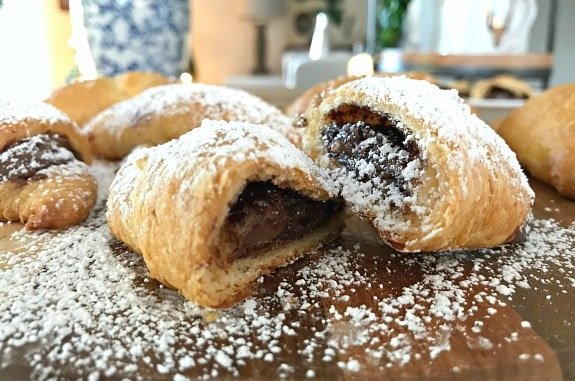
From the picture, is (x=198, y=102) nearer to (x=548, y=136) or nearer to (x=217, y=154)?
(x=217, y=154)

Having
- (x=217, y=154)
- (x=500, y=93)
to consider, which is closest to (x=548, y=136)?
(x=217, y=154)

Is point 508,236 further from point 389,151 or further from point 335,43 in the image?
point 335,43

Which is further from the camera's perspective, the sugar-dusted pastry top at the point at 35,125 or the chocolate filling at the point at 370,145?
the sugar-dusted pastry top at the point at 35,125

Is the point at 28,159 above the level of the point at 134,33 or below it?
below

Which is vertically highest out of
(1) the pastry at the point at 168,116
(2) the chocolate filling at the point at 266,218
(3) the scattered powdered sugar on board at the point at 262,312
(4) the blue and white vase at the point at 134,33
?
(4) the blue and white vase at the point at 134,33


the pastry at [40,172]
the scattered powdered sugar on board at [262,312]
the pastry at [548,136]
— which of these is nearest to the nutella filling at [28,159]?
the pastry at [40,172]

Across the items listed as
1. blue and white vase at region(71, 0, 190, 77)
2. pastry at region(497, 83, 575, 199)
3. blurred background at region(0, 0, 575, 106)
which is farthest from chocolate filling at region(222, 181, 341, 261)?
blue and white vase at region(71, 0, 190, 77)

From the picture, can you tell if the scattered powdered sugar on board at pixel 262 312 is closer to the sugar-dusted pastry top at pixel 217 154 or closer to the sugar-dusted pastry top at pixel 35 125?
the sugar-dusted pastry top at pixel 217 154
